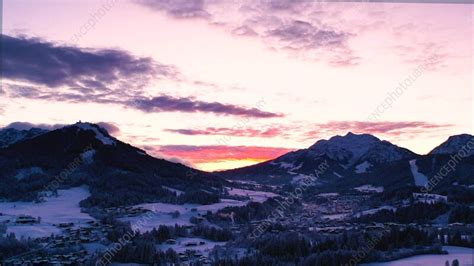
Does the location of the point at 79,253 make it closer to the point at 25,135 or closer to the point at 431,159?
the point at 25,135

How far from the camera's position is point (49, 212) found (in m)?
89.9

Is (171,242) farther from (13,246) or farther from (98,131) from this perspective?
(98,131)

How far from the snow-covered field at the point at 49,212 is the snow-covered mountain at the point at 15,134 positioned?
142 ft

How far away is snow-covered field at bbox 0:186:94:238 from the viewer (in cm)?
6912

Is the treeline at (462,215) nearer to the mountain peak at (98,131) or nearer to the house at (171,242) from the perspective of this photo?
the house at (171,242)

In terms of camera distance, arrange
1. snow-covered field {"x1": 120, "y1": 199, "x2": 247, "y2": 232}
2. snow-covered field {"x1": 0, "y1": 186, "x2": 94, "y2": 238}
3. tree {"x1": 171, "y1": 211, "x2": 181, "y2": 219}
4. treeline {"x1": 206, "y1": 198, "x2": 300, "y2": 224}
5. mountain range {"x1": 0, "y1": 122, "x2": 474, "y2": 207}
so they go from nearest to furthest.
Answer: snow-covered field {"x1": 0, "y1": 186, "x2": 94, "y2": 238}, snow-covered field {"x1": 120, "y1": 199, "x2": 247, "y2": 232}, tree {"x1": 171, "y1": 211, "x2": 181, "y2": 219}, treeline {"x1": 206, "y1": 198, "x2": 300, "y2": 224}, mountain range {"x1": 0, "y1": 122, "x2": 474, "y2": 207}

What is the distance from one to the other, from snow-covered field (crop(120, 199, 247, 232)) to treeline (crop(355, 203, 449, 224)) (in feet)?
96.6

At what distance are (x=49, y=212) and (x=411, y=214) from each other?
5981cm

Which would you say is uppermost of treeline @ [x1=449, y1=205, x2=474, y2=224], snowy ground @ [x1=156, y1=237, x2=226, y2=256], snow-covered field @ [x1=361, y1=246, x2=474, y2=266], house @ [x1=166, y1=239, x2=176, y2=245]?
treeline @ [x1=449, y1=205, x2=474, y2=224]

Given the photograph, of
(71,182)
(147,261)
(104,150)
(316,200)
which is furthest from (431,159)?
(147,261)

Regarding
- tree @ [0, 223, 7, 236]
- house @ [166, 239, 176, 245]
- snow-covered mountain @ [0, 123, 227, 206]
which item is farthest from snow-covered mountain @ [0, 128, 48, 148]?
house @ [166, 239, 176, 245]

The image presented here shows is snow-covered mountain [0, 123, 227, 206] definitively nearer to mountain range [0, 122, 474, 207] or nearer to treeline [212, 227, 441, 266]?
mountain range [0, 122, 474, 207]

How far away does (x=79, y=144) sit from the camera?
142m

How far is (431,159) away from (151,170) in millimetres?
108808
